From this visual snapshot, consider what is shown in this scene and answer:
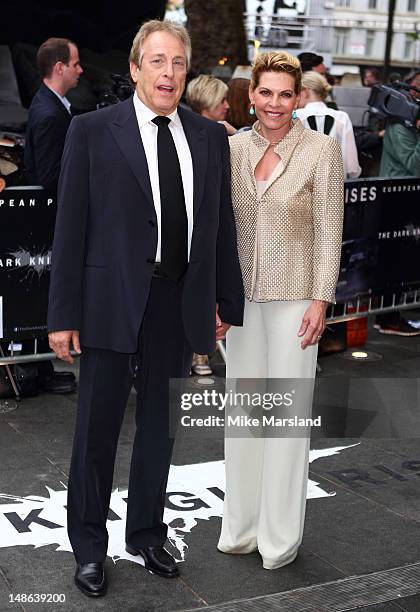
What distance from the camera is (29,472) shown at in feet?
17.6

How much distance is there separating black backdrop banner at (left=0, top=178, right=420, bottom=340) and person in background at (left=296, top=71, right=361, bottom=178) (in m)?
0.44

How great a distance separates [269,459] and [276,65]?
1653mm

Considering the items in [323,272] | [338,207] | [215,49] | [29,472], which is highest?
[215,49]

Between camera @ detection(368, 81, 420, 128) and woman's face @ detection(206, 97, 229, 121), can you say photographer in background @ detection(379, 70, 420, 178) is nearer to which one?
camera @ detection(368, 81, 420, 128)

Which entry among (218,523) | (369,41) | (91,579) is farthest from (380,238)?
(369,41)

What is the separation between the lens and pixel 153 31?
3834mm

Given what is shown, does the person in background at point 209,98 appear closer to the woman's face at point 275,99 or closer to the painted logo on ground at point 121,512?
the painted logo on ground at point 121,512

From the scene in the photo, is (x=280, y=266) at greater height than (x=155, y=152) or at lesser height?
lesser

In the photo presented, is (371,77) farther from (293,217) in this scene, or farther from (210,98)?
(293,217)

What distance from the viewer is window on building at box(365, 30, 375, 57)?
84.7 metres

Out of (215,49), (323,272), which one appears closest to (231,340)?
(323,272)

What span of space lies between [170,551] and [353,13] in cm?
8699

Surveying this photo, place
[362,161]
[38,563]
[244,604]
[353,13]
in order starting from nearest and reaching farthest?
1. [244,604]
2. [38,563]
3. [362,161]
4. [353,13]

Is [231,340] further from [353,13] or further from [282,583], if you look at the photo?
[353,13]
